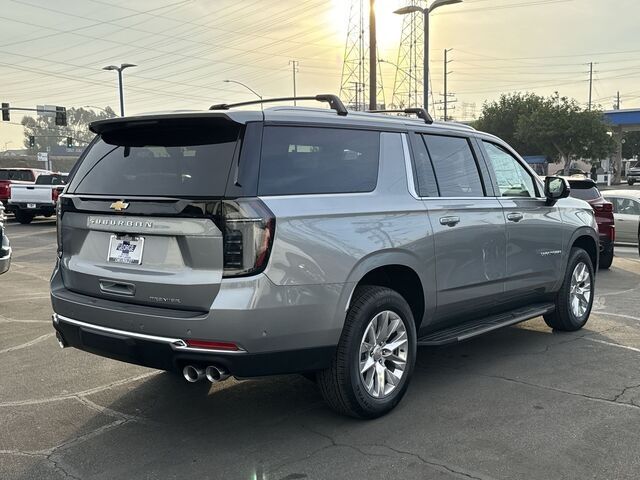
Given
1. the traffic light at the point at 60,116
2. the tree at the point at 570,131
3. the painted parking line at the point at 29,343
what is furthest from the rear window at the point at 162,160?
the tree at the point at 570,131

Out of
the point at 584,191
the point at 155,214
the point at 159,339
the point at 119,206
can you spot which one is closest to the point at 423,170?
the point at 155,214

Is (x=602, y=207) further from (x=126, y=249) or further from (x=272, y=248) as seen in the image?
(x=126, y=249)

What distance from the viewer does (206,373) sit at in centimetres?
356

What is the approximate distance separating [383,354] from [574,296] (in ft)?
10.4

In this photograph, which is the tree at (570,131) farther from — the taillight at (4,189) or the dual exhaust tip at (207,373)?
the dual exhaust tip at (207,373)

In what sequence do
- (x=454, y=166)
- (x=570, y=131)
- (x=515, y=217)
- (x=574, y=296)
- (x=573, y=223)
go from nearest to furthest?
(x=454, y=166)
(x=515, y=217)
(x=573, y=223)
(x=574, y=296)
(x=570, y=131)

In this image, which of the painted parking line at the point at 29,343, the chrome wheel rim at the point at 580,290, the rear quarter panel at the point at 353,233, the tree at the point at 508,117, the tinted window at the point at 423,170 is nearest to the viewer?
the rear quarter panel at the point at 353,233

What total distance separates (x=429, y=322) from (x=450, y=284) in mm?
325

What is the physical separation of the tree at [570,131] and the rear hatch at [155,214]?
150ft

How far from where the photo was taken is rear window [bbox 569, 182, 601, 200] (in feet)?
38.4

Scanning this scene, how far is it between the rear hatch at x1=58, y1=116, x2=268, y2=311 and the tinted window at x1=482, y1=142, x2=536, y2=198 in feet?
9.11

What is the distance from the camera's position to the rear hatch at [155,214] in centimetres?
351

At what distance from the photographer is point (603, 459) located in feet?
11.6

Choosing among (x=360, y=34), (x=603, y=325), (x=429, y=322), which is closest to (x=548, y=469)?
(x=429, y=322)
